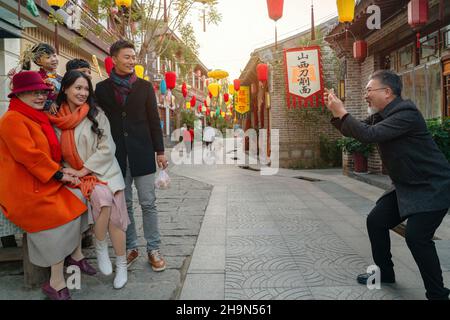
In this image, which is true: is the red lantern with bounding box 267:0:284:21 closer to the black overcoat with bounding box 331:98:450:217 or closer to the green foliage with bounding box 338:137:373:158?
the green foliage with bounding box 338:137:373:158

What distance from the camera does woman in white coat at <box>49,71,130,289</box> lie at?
3.07 meters

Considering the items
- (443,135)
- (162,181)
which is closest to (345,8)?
(443,135)

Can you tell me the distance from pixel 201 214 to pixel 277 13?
4360 millimetres

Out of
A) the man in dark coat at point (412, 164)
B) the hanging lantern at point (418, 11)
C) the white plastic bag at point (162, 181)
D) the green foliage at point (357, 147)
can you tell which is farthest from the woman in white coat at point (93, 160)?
the green foliage at point (357, 147)

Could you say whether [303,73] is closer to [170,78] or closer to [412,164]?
[170,78]

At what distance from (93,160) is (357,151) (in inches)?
322

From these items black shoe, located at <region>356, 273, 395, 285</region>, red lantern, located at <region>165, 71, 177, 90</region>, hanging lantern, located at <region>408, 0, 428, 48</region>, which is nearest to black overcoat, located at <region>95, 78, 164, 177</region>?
black shoe, located at <region>356, 273, 395, 285</region>

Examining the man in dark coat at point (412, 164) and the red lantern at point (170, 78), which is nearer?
the man in dark coat at point (412, 164)

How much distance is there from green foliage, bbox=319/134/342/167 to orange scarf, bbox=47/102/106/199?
11855 millimetres

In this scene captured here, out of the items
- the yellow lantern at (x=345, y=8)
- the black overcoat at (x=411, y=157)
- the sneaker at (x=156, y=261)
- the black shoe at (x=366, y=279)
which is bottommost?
the black shoe at (x=366, y=279)

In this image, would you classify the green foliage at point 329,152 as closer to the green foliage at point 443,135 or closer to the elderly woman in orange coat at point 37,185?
the green foliage at point 443,135

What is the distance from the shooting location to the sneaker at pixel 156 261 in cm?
355

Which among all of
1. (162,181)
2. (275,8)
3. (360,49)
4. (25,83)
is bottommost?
(162,181)

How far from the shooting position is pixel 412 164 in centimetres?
281
